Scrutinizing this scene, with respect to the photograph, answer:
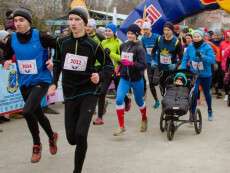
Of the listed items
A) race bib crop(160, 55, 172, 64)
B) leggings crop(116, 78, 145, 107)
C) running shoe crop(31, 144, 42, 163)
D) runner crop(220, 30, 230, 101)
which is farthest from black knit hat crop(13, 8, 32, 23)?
runner crop(220, 30, 230, 101)

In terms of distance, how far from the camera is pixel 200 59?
26.9 feet

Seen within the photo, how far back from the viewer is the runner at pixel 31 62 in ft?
18.8

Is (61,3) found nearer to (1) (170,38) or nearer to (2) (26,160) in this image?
(1) (170,38)

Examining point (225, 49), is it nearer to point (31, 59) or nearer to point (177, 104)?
point (177, 104)

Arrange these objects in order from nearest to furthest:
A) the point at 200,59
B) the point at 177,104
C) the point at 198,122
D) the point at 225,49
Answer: the point at 177,104
the point at 198,122
the point at 200,59
the point at 225,49

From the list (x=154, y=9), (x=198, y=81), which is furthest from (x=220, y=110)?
(x=154, y=9)

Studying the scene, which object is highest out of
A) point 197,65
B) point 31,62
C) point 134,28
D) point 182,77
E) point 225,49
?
point 134,28

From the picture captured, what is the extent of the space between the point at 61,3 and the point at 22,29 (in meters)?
20.0

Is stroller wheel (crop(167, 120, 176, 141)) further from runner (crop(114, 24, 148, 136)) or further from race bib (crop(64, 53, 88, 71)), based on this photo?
race bib (crop(64, 53, 88, 71))

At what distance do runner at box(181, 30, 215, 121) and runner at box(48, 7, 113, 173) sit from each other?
316cm

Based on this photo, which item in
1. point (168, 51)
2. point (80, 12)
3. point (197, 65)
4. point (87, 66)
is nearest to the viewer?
point (80, 12)

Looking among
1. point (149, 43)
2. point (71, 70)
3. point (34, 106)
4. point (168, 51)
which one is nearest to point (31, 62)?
point (34, 106)

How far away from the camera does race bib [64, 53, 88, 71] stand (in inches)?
204

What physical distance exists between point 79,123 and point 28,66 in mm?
1266
